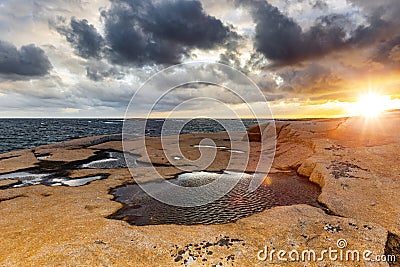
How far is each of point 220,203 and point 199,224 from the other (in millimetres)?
4584

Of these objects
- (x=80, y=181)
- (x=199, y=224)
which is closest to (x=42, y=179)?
(x=80, y=181)

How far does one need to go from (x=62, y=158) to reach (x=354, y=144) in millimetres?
49562

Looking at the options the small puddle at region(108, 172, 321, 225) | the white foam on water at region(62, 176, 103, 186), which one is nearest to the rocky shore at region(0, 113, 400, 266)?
the white foam on water at region(62, 176, 103, 186)

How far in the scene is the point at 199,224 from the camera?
16.8m

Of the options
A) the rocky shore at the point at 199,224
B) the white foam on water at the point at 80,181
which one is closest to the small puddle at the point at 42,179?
the white foam on water at the point at 80,181

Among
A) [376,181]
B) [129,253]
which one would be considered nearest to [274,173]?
[376,181]

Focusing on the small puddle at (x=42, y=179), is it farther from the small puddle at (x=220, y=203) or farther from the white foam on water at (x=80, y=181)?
the small puddle at (x=220, y=203)

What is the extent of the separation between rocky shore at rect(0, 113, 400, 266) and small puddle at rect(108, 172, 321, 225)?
0.59m

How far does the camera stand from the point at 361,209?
60.3 feet

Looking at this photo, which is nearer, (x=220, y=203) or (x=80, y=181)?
(x=220, y=203)

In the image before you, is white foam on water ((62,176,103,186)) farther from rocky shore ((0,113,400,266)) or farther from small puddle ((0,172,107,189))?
rocky shore ((0,113,400,266))

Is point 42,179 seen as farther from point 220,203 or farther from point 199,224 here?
point 199,224

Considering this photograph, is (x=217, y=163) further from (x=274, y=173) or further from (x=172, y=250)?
(x=172, y=250)

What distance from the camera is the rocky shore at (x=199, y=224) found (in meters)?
12.6
